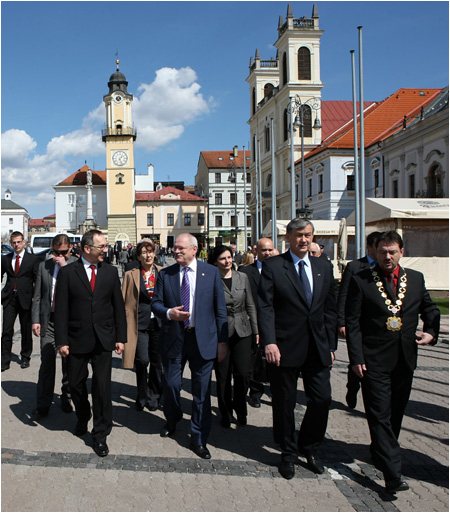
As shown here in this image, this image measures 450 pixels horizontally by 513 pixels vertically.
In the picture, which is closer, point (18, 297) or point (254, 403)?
point (254, 403)

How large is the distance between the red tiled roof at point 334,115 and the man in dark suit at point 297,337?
2463 inches

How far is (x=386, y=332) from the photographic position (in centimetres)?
481

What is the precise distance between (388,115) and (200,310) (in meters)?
51.6

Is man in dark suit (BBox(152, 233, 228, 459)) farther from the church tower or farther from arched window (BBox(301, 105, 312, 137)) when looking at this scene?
arched window (BBox(301, 105, 312, 137))

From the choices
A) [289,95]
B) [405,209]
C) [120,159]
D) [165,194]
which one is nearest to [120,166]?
[120,159]

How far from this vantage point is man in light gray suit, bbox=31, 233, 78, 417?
6.50 m

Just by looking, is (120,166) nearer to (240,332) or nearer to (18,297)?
(18,297)

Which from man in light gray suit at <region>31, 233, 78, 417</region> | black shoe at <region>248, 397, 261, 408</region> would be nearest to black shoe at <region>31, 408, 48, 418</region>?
man in light gray suit at <region>31, 233, 78, 417</region>

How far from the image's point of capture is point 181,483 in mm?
4652

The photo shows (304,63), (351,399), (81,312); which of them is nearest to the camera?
(81,312)

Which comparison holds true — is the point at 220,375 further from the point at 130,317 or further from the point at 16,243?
the point at 16,243

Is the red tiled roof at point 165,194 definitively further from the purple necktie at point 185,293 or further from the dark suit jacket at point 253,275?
the purple necktie at point 185,293

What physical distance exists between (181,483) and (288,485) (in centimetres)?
85

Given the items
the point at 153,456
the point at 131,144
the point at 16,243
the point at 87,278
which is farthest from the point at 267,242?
the point at 131,144
